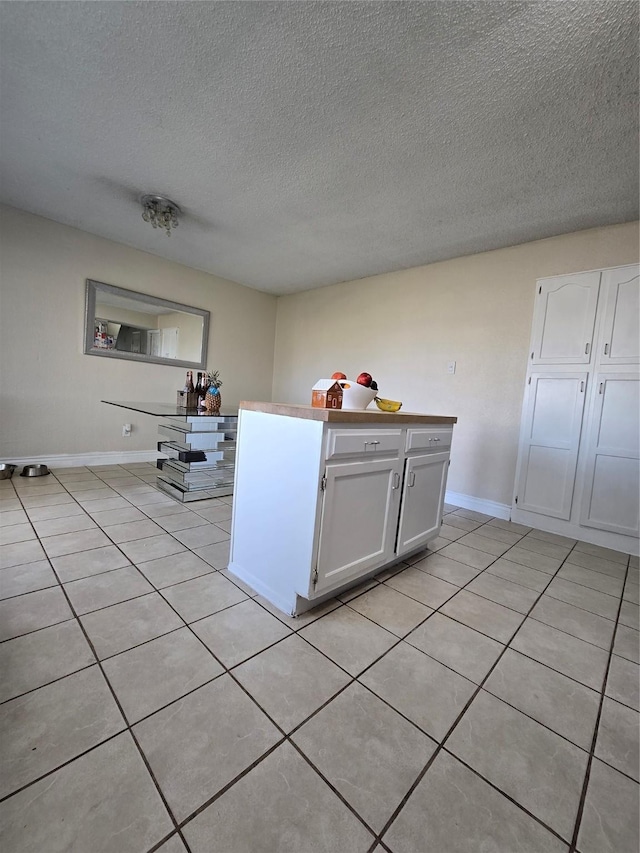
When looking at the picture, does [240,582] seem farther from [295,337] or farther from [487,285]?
[295,337]

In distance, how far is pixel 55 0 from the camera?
135 cm

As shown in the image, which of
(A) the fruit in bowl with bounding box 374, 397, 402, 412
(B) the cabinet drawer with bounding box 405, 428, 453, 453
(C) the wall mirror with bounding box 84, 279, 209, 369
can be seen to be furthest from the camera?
(C) the wall mirror with bounding box 84, 279, 209, 369

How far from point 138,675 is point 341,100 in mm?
2558

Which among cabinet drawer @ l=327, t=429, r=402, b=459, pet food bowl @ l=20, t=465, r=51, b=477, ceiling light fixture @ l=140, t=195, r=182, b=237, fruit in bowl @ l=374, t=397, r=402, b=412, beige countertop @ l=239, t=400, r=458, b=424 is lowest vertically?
pet food bowl @ l=20, t=465, r=51, b=477

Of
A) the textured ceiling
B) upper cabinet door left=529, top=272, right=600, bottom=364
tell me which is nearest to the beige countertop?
the textured ceiling

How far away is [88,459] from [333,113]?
382 centimetres

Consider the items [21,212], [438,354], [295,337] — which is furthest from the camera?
A: [295,337]

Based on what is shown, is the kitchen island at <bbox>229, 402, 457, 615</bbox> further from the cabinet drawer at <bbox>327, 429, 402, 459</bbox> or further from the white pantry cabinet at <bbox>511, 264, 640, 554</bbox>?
the white pantry cabinet at <bbox>511, 264, 640, 554</bbox>

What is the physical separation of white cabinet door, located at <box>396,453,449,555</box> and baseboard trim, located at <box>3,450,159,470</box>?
3.47 meters

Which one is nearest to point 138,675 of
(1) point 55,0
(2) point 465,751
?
(2) point 465,751

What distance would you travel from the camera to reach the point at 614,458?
2557 millimetres

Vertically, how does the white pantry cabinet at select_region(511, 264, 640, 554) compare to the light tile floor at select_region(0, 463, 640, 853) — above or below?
above

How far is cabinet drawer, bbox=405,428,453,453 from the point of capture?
1846 mm

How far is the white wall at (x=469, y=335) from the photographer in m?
2.90
